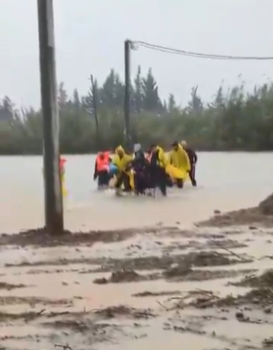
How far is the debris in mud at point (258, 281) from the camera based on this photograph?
94.7 inches

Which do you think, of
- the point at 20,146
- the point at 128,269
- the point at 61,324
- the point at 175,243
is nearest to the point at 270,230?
the point at 175,243

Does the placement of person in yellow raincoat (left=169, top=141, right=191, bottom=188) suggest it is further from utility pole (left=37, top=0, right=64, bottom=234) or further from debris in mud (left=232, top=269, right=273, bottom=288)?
debris in mud (left=232, top=269, right=273, bottom=288)

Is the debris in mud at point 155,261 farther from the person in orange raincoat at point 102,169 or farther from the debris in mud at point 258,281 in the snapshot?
the person in orange raincoat at point 102,169

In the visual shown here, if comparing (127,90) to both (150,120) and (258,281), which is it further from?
(258,281)

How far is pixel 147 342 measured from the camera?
1908mm

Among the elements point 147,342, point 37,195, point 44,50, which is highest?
point 44,50

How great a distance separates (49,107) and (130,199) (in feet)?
3.70

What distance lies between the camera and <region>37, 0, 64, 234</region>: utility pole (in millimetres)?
3314

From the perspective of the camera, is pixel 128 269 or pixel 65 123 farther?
pixel 65 123

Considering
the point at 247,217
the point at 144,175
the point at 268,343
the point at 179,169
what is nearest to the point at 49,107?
the point at 247,217

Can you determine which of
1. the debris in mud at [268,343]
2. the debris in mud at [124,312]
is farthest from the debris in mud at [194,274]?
the debris in mud at [268,343]

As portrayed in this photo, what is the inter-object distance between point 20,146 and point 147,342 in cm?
115

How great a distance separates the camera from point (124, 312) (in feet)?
7.04

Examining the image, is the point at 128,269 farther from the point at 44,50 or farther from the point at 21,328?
the point at 44,50
